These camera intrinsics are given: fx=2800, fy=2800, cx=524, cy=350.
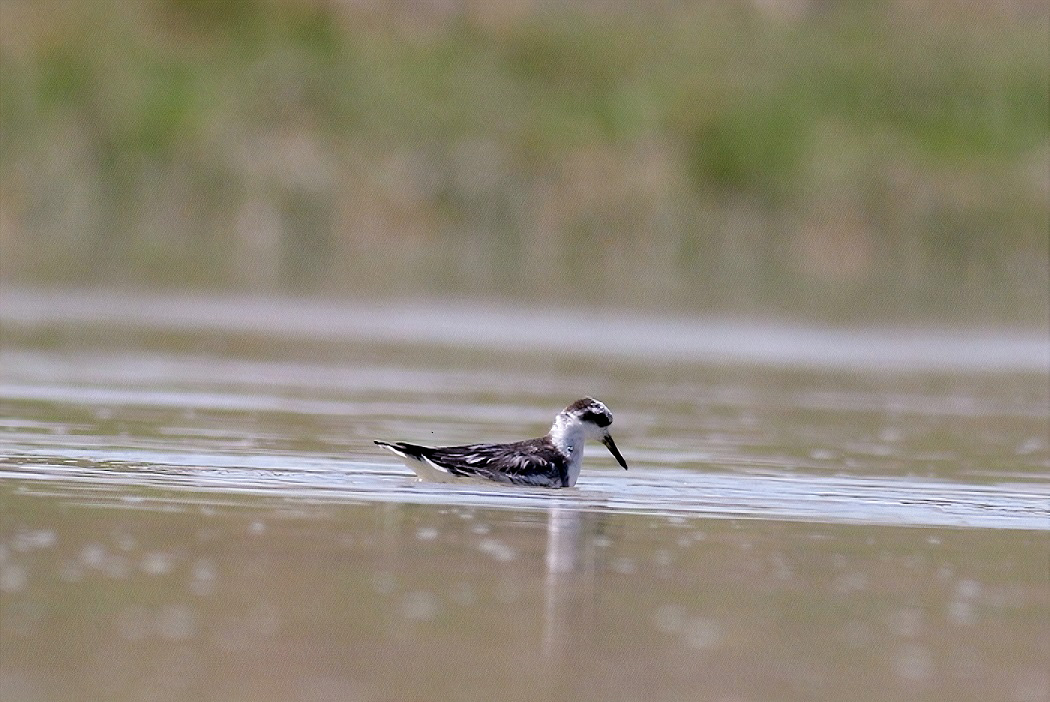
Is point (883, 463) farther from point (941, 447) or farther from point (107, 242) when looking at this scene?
point (107, 242)

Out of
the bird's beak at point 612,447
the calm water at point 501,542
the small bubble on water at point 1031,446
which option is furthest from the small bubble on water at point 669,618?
the small bubble on water at point 1031,446

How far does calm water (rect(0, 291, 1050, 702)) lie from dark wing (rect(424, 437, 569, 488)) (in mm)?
122

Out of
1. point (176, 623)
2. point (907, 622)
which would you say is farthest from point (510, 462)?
point (176, 623)

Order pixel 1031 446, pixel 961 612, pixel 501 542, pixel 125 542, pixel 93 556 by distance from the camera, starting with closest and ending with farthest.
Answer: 1. pixel 961 612
2. pixel 93 556
3. pixel 125 542
4. pixel 501 542
5. pixel 1031 446

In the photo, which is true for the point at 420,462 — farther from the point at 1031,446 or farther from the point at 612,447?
the point at 1031,446

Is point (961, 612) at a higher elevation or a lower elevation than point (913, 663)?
higher

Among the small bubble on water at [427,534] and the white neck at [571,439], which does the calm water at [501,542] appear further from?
the white neck at [571,439]

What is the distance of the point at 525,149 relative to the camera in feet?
159

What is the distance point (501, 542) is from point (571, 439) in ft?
9.18

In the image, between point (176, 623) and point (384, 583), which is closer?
point (176, 623)

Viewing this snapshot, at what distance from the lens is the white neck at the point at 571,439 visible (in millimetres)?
15055

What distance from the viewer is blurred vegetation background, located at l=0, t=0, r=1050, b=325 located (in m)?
44.1

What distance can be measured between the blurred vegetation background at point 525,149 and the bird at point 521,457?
22.4 meters

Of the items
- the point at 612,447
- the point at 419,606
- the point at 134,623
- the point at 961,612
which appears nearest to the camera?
the point at 134,623
